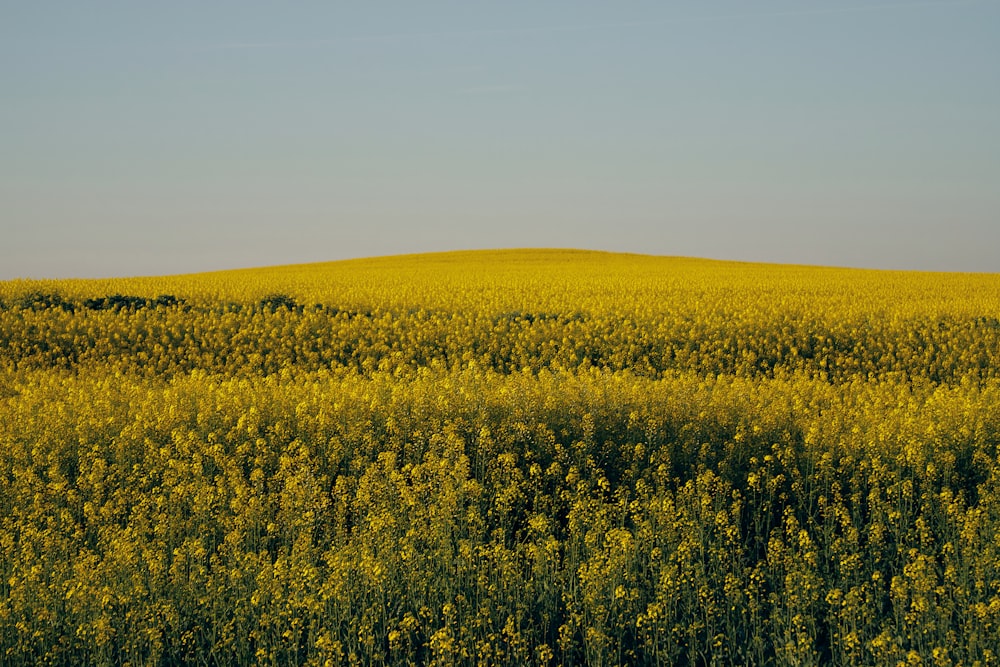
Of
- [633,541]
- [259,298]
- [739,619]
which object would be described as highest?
[259,298]

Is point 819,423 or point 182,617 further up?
point 819,423

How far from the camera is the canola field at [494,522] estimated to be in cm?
612

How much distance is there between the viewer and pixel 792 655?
5469 mm

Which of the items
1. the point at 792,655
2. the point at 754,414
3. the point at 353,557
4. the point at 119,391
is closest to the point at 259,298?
the point at 119,391

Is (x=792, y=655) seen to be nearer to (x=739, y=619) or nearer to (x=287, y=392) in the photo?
(x=739, y=619)

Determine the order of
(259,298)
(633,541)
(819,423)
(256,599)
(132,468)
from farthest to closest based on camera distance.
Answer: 1. (259,298)
2. (819,423)
3. (132,468)
4. (633,541)
5. (256,599)

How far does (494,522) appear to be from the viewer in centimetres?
825

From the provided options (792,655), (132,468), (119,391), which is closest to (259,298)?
(119,391)

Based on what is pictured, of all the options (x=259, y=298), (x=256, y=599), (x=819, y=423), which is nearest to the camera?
(x=256, y=599)

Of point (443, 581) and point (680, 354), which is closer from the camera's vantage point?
point (443, 581)

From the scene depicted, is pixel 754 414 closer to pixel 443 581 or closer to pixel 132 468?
pixel 443 581

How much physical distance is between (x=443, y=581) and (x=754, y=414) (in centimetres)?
544

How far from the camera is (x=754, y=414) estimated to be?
10617 millimetres

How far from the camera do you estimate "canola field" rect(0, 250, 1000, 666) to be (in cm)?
612
